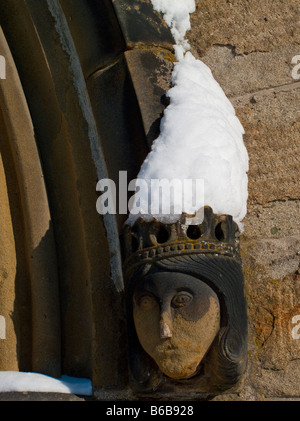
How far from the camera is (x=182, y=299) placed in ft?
4.15

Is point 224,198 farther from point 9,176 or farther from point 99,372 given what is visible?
point 9,176

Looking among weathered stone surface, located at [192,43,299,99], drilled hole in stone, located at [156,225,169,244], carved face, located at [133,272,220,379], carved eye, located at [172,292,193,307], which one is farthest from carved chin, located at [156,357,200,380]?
weathered stone surface, located at [192,43,299,99]

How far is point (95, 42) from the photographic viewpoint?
151 centimetres

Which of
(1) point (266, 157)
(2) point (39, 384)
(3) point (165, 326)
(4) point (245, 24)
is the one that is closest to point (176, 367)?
(3) point (165, 326)

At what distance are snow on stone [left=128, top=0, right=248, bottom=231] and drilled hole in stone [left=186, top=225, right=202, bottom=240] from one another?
0.04 meters

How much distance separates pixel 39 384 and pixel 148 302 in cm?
38

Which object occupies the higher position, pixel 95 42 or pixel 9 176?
pixel 95 42

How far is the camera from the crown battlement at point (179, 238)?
1271 mm

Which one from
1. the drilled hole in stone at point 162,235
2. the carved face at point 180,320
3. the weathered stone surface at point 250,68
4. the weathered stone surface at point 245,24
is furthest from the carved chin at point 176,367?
the weathered stone surface at point 245,24

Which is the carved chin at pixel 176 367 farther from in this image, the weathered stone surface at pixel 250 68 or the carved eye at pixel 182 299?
the weathered stone surface at pixel 250 68

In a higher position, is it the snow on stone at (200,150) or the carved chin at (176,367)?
the snow on stone at (200,150)

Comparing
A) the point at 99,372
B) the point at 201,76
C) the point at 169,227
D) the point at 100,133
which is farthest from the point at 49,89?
the point at 99,372

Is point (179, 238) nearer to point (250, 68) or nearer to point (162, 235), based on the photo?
point (162, 235)
